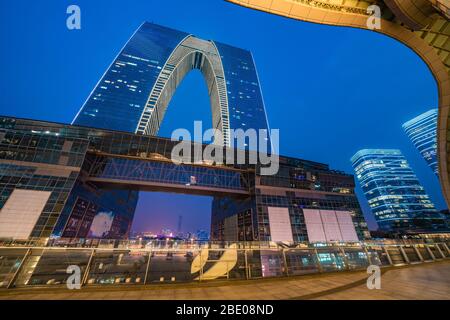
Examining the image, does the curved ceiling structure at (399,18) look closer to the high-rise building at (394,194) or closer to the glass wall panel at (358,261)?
the glass wall panel at (358,261)

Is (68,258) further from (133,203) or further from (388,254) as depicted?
(133,203)

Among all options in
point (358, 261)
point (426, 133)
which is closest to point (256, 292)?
point (358, 261)

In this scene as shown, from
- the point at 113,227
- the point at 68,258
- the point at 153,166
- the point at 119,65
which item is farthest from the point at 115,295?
the point at 119,65

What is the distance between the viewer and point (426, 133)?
365 ft

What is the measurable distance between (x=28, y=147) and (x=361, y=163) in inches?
6240

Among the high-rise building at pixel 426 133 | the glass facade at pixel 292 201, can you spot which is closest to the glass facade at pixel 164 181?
the glass facade at pixel 292 201

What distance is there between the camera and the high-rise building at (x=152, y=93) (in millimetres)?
55062

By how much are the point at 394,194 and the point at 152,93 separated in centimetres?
14002

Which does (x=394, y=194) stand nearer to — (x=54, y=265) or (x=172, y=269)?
(x=172, y=269)

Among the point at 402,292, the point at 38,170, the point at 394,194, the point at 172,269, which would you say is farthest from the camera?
the point at 394,194

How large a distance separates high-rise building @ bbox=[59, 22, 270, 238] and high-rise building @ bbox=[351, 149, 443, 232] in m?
79.4

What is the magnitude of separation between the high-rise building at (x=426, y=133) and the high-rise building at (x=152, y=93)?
101m

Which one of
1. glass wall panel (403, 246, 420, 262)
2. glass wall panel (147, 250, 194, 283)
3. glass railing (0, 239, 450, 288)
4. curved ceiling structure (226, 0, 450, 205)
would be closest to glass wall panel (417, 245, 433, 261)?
glass railing (0, 239, 450, 288)

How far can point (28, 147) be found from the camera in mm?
30531
